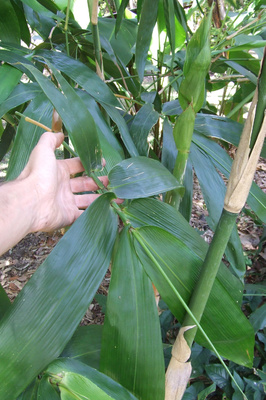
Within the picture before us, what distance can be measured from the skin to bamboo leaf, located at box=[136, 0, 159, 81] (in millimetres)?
205

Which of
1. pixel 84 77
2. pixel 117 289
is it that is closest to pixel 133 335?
pixel 117 289

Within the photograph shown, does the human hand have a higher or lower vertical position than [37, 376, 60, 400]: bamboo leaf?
higher

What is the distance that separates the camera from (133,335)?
A: 14.3 inches

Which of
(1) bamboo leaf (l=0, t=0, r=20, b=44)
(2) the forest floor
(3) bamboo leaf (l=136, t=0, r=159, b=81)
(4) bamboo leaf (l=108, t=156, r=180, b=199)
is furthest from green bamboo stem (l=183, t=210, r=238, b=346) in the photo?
(2) the forest floor

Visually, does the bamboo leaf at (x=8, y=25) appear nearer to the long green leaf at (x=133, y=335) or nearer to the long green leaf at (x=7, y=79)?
the long green leaf at (x=7, y=79)

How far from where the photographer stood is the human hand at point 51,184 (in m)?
0.46

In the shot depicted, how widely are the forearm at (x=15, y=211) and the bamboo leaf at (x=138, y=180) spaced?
0.41ft

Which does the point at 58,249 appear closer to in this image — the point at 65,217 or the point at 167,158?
the point at 65,217

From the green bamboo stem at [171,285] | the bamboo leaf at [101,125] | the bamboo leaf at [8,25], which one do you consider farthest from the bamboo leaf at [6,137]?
the green bamboo stem at [171,285]

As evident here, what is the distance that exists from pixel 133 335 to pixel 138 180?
188mm

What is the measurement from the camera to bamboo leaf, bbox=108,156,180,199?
1.32 ft

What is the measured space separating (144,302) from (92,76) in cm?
38

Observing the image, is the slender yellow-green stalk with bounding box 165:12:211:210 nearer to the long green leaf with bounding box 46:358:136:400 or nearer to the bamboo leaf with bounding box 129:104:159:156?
the bamboo leaf with bounding box 129:104:159:156

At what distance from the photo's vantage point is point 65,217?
0.52 meters
